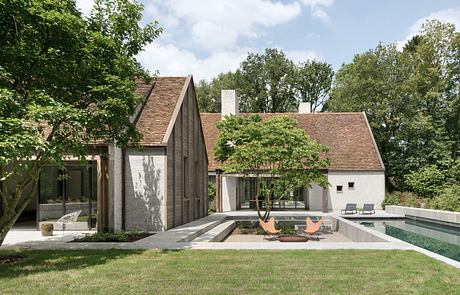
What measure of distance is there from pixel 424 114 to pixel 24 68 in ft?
114

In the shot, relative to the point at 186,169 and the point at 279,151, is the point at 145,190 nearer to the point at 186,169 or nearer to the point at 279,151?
the point at 186,169

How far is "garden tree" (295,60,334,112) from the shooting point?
53875 mm

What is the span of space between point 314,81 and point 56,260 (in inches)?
1839

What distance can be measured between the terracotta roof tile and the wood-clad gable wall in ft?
1.53

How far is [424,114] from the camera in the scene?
3897 centimetres

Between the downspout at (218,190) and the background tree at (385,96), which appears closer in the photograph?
the downspout at (218,190)

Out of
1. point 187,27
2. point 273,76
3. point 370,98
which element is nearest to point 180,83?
point 187,27

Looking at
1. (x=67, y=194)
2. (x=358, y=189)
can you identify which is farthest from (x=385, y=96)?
(x=67, y=194)

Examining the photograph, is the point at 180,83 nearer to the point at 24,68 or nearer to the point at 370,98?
the point at 24,68

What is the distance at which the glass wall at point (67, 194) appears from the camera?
18.3m

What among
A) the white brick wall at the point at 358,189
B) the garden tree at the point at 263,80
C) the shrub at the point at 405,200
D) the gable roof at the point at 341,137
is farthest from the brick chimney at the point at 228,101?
the garden tree at the point at 263,80

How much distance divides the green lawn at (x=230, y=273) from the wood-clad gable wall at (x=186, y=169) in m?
6.26

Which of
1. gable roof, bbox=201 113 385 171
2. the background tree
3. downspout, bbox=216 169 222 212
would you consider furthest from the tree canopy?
downspout, bbox=216 169 222 212

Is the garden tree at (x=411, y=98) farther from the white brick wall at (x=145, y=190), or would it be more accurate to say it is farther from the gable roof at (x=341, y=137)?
the white brick wall at (x=145, y=190)
